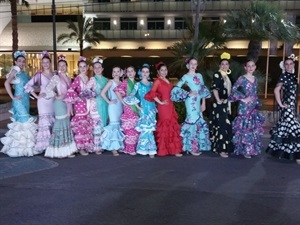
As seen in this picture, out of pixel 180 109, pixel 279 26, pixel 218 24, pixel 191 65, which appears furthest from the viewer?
pixel 218 24

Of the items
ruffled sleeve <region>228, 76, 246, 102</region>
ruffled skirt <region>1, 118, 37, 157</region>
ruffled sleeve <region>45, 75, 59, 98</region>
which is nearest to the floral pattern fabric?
ruffled sleeve <region>228, 76, 246, 102</region>

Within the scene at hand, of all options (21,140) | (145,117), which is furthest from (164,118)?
(21,140)

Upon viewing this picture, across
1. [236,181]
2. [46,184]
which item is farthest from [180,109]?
[46,184]

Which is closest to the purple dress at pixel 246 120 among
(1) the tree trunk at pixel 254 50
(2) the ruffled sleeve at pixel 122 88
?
(2) the ruffled sleeve at pixel 122 88

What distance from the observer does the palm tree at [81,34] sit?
3444 cm

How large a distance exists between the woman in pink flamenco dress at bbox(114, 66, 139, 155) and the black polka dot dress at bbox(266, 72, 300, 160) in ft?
8.59

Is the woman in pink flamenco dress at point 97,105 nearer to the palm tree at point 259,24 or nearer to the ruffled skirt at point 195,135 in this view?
the ruffled skirt at point 195,135

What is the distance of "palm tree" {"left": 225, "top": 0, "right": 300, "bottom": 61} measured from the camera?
36.5 ft

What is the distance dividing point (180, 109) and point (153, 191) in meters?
4.48

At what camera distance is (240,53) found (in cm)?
3322

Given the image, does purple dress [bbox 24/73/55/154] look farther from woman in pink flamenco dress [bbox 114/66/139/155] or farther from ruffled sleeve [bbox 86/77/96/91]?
woman in pink flamenco dress [bbox 114/66/139/155]

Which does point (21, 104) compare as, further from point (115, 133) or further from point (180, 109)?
point (180, 109)

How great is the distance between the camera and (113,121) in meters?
8.34

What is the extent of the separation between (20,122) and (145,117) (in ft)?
7.91
